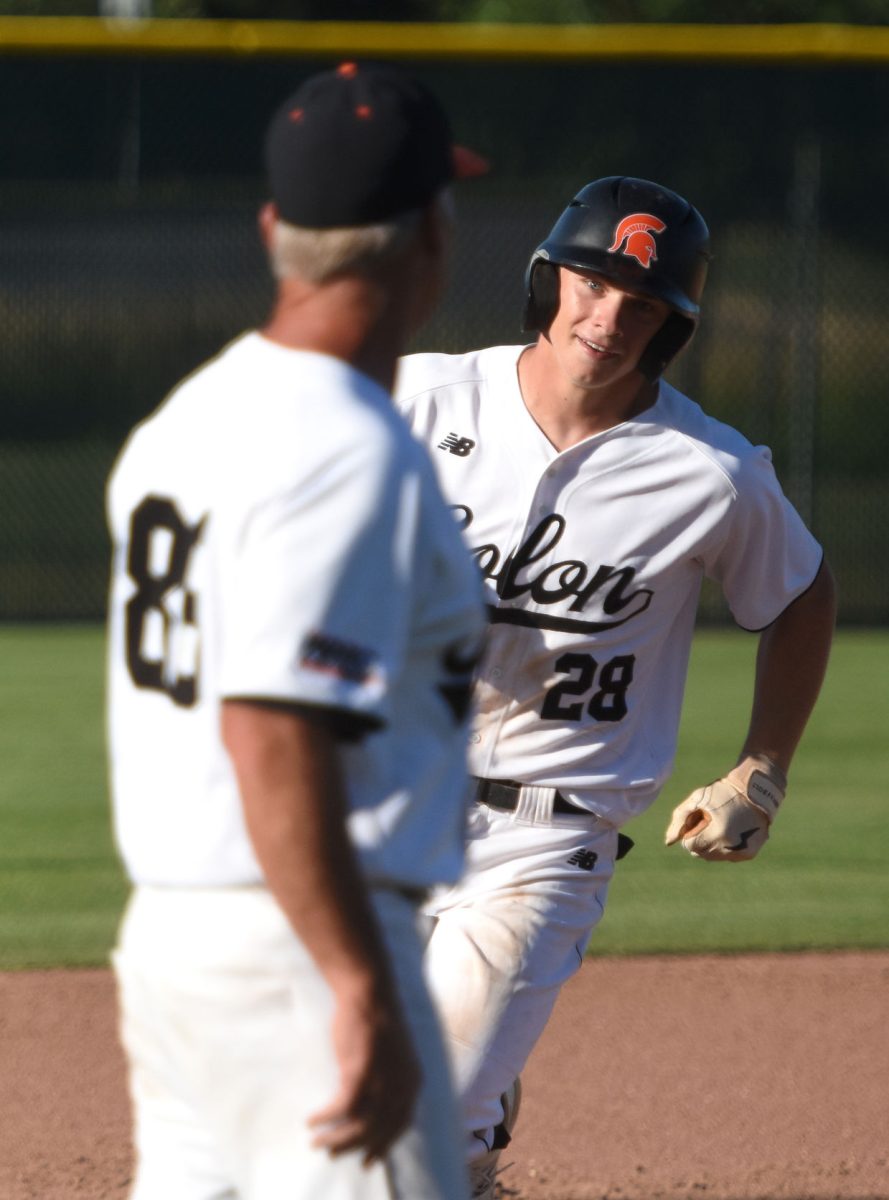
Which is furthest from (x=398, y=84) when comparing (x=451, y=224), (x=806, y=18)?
(x=806, y=18)

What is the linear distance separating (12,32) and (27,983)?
7770mm

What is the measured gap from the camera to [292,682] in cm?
161

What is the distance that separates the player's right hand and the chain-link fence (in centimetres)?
972

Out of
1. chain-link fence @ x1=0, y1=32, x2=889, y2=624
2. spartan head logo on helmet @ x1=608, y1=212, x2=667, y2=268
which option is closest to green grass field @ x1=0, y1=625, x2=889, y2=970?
chain-link fence @ x1=0, y1=32, x2=889, y2=624

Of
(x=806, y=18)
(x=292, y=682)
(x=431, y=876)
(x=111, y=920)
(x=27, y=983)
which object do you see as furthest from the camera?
(x=806, y=18)

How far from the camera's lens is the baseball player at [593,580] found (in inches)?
124

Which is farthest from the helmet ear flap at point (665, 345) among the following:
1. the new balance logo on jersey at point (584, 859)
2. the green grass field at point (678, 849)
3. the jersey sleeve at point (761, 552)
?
the green grass field at point (678, 849)

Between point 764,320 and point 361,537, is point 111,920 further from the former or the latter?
point 764,320

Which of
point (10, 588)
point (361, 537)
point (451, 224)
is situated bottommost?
point (10, 588)

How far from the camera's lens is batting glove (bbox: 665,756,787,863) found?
3131mm

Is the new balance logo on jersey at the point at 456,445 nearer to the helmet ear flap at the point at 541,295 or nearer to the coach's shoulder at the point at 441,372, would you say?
the coach's shoulder at the point at 441,372

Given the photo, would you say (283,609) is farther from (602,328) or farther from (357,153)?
(602,328)

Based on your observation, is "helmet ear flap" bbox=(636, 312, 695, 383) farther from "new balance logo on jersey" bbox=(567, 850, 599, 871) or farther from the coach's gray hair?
the coach's gray hair

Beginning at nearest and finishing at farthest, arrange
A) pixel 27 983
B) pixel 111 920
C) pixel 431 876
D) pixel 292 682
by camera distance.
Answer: pixel 292 682
pixel 431 876
pixel 27 983
pixel 111 920
